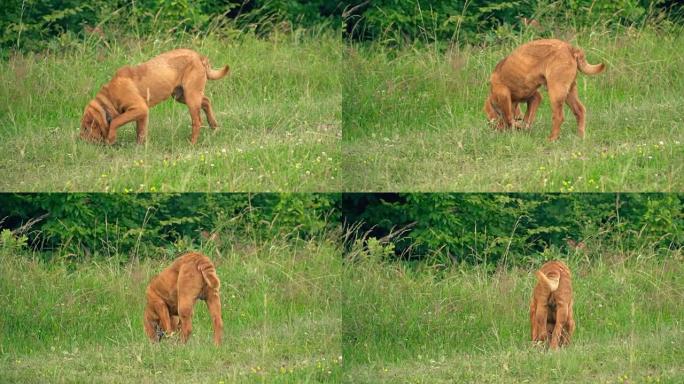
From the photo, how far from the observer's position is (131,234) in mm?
11484

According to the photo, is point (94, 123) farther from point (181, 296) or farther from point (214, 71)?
point (181, 296)

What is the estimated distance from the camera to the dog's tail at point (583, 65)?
10.8m

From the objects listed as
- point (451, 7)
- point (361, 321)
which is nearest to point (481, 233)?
point (361, 321)

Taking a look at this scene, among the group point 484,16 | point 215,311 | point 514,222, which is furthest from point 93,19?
point 514,222

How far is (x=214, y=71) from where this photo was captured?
11180mm

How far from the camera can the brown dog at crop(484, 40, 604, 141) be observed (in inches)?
422

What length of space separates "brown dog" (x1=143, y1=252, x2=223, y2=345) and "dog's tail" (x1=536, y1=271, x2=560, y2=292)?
2.68 metres

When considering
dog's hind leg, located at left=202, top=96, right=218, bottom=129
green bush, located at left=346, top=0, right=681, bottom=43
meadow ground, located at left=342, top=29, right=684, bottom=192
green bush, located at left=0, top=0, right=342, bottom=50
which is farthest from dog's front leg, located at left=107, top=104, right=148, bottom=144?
green bush, located at left=346, top=0, right=681, bottom=43

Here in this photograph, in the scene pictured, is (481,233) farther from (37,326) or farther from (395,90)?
(37,326)

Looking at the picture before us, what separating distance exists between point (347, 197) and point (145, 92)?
78.0 inches

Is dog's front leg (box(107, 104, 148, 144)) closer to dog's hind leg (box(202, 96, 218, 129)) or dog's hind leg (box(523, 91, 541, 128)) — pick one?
dog's hind leg (box(202, 96, 218, 129))

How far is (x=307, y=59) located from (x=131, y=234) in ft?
7.30

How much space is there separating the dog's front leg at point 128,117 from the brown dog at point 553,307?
11.6 feet

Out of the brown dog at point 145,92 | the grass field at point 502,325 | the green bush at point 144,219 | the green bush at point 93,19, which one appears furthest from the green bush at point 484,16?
the grass field at point 502,325
